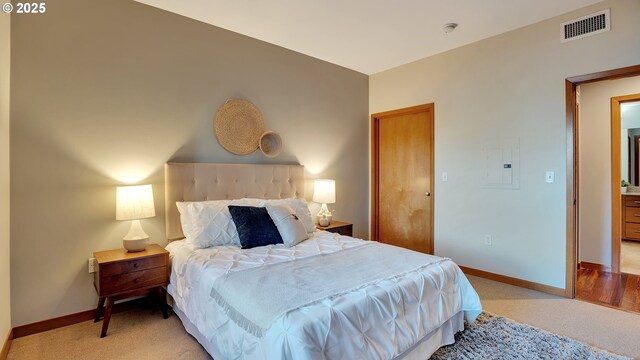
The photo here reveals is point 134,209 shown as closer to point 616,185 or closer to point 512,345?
point 512,345

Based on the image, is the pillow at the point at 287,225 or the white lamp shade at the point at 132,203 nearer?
the white lamp shade at the point at 132,203

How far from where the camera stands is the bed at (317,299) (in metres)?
1.40

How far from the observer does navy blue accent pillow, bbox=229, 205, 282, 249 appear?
103 inches

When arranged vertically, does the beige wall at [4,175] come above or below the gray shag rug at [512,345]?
above

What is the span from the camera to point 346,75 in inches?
176

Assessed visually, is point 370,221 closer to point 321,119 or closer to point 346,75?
point 321,119

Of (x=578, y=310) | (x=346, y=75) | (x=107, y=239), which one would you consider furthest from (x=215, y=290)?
(x=346, y=75)

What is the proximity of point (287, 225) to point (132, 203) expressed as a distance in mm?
1239

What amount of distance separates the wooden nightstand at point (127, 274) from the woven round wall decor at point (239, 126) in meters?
1.26

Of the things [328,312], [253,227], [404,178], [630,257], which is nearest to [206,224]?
[253,227]

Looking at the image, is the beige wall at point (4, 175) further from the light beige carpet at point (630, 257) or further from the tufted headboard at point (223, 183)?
the light beige carpet at point (630, 257)

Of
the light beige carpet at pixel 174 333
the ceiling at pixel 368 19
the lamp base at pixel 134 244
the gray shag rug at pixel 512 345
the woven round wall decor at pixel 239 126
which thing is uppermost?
the ceiling at pixel 368 19

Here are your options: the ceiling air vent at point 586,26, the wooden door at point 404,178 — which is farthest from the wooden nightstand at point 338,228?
the ceiling air vent at point 586,26

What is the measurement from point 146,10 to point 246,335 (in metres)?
2.84
